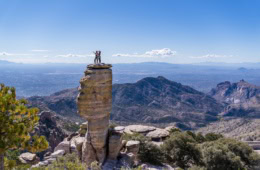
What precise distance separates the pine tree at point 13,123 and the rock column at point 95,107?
9.76 metres

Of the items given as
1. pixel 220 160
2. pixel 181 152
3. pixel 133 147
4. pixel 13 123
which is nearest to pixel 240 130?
pixel 181 152

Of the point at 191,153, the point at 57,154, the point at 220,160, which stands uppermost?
the point at 220,160

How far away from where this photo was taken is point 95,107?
21.7 m

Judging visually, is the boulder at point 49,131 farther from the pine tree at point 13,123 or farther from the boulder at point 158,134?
the pine tree at point 13,123

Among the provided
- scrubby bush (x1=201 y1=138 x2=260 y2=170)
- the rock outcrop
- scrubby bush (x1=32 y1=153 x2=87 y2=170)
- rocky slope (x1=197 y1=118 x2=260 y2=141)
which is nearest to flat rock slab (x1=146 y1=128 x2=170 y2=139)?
scrubby bush (x1=201 y1=138 x2=260 y2=170)

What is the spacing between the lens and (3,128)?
10492 millimetres

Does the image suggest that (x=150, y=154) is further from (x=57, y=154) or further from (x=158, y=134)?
(x=158, y=134)

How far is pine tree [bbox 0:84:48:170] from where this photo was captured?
34.2ft

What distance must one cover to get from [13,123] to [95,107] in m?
11.1

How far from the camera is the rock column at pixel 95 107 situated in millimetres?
21344

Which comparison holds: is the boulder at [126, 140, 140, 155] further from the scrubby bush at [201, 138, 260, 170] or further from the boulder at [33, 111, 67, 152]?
the boulder at [33, 111, 67, 152]

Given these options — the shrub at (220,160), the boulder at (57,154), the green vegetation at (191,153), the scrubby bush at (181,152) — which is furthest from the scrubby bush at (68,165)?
the shrub at (220,160)

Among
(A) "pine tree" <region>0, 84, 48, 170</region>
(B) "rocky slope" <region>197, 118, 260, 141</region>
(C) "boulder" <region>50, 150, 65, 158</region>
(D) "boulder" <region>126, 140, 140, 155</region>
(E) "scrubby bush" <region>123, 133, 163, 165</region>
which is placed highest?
(A) "pine tree" <region>0, 84, 48, 170</region>

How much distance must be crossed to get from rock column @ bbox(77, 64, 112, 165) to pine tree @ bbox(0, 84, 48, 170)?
9.76 metres
